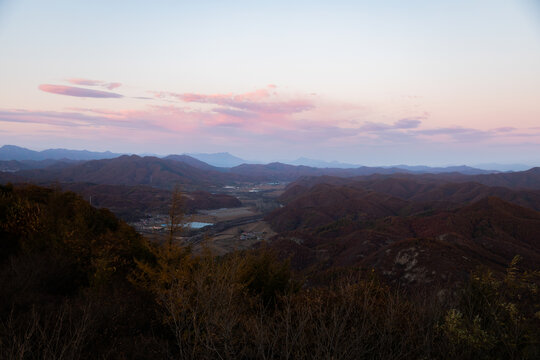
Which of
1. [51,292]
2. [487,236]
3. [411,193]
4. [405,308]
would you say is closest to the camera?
[405,308]

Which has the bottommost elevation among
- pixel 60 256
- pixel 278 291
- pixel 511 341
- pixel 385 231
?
pixel 385 231

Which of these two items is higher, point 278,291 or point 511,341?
point 511,341

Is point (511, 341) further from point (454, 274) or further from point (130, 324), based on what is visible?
point (454, 274)

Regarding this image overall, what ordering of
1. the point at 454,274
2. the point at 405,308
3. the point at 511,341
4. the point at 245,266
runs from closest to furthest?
the point at 511,341 < the point at 405,308 < the point at 245,266 < the point at 454,274

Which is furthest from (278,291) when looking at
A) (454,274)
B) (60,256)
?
(454,274)

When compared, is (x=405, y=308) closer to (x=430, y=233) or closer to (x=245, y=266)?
(x=245, y=266)

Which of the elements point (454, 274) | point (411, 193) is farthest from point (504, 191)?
point (454, 274)

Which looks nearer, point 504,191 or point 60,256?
point 60,256
